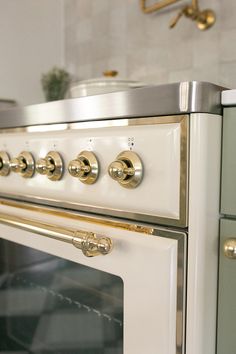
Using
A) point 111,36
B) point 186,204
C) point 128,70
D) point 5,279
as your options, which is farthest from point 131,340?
point 111,36

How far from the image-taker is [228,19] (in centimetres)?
90

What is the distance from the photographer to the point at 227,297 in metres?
0.47

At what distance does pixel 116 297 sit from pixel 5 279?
14.9 inches

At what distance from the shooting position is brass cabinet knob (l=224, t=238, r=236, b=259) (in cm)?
44

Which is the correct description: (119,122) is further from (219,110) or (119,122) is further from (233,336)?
(233,336)

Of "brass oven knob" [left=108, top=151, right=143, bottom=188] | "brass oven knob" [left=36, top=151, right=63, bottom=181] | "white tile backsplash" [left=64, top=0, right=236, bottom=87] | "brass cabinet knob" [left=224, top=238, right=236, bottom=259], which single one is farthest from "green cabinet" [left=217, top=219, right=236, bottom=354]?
"white tile backsplash" [left=64, top=0, right=236, bottom=87]

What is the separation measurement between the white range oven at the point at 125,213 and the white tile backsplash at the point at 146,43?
1.71 ft

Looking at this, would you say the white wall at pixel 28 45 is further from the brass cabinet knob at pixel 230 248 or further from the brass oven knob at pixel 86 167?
the brass cabinet knob at pixel 230 248

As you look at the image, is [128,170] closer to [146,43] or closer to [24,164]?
[24,164]

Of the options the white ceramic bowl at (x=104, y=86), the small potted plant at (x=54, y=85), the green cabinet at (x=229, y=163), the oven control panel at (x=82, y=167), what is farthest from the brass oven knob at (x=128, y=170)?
the small potted plant at (x=54, y=85)

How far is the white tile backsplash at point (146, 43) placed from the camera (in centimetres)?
92

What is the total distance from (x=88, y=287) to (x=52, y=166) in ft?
0.78

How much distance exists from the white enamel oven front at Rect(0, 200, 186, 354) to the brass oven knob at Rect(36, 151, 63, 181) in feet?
0.22

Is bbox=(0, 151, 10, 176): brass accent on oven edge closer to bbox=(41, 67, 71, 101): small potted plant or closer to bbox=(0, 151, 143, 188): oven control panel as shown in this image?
bbox=(0, 151, 143, 188): oven control panel
